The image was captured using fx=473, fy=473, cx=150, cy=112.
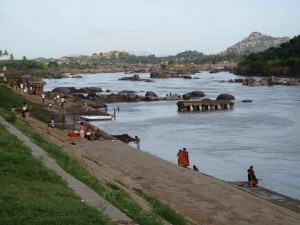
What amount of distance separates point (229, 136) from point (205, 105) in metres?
21.7

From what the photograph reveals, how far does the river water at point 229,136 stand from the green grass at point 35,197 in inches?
501

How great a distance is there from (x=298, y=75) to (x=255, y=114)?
242 feet

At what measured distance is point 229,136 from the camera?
35938 mm

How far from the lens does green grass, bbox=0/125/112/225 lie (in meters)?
6.29

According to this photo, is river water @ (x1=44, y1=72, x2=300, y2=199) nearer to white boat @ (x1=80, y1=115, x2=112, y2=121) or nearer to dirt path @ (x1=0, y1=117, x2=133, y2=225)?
white boat @ (x1=80, y1=115, x2=112, y2=121)

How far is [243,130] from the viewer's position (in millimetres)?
39250

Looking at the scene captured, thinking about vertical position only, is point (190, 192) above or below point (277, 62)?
below

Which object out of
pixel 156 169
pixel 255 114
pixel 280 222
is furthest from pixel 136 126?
pixel 280 222

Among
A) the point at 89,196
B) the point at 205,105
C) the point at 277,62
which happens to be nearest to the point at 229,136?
the point at 205,105

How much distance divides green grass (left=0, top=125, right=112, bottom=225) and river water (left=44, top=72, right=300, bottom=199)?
41.8 ft

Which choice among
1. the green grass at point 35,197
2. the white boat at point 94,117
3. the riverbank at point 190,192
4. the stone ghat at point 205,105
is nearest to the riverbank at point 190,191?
the riverbank at point 190,192

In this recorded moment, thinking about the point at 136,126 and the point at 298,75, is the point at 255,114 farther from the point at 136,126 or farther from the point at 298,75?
the point at 298,75

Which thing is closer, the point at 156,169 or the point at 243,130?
the point at 156,169

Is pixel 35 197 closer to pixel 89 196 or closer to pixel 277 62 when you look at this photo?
pixel 89 196
